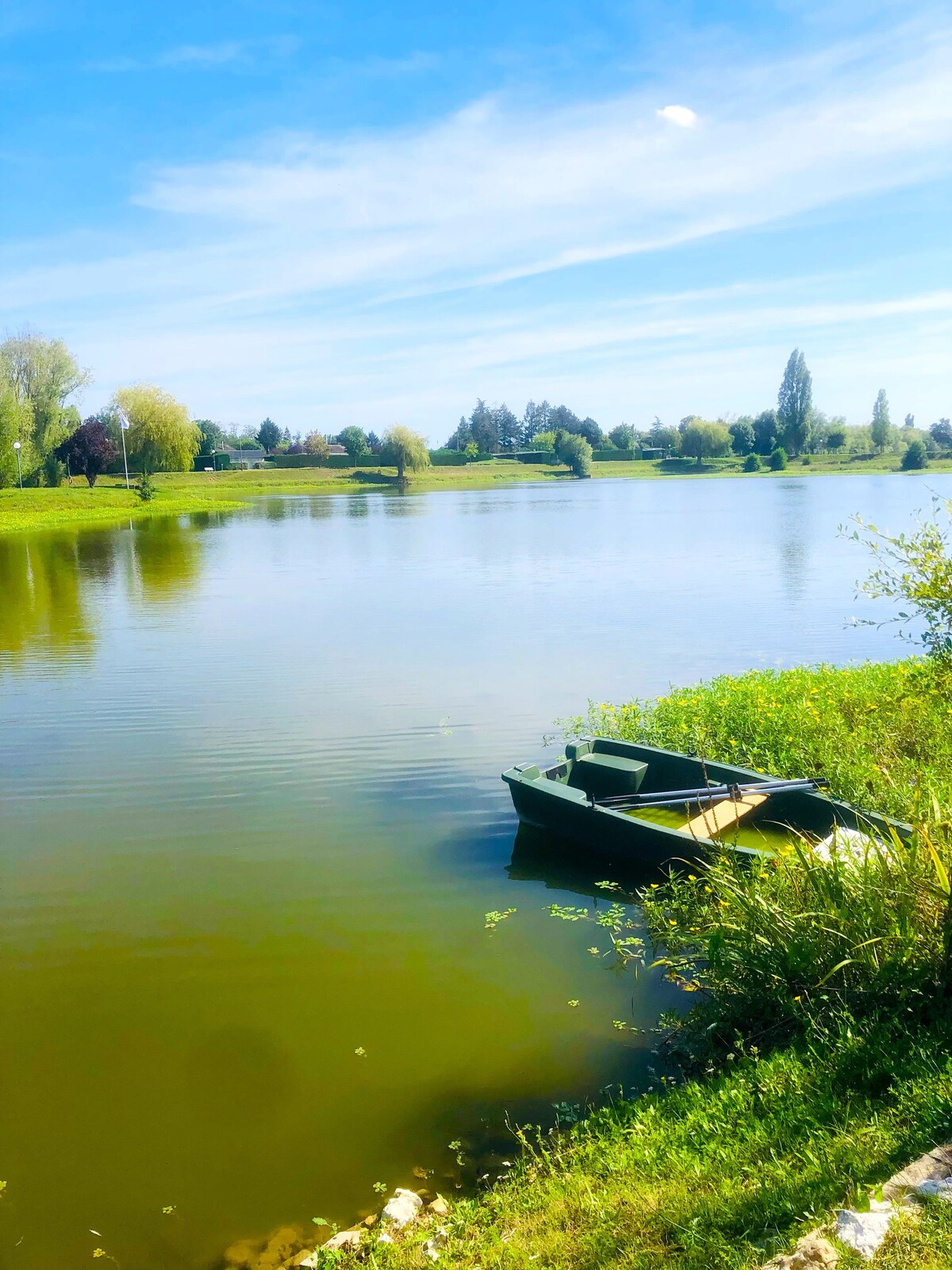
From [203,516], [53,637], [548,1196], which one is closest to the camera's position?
[548,1196]

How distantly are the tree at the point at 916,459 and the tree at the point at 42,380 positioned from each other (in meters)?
94.8

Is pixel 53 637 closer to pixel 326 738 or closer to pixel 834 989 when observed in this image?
pixel 326 738

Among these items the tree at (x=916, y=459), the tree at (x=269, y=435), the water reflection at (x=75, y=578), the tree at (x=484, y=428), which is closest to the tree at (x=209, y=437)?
the tree at (x=269, y=435)

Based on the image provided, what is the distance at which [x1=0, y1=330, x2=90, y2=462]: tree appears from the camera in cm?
7538

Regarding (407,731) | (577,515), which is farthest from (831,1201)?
(577,515)

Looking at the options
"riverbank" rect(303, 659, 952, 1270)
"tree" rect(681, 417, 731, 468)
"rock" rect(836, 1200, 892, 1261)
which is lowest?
"riverbank" rect(303, 659, 952, 1270)

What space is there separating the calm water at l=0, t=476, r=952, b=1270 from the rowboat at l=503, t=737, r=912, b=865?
2.47 ft

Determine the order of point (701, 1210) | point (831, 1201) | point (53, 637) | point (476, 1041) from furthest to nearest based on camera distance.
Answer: point (53, 637) → point (476, 1041) → point (701, 1210) → point (831, 1201)

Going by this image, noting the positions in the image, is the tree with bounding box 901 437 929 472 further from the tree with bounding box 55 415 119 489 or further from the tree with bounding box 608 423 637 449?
the tree with bounding box 55 415 119 489

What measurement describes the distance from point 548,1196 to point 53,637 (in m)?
20.3

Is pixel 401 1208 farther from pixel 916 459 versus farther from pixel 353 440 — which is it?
pixel 353 440

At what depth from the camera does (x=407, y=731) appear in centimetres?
1414

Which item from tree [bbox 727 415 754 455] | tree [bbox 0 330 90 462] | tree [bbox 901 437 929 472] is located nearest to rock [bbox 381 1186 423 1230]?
tree [bbox 0 330 90 462]

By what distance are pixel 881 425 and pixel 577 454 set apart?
44.2m
